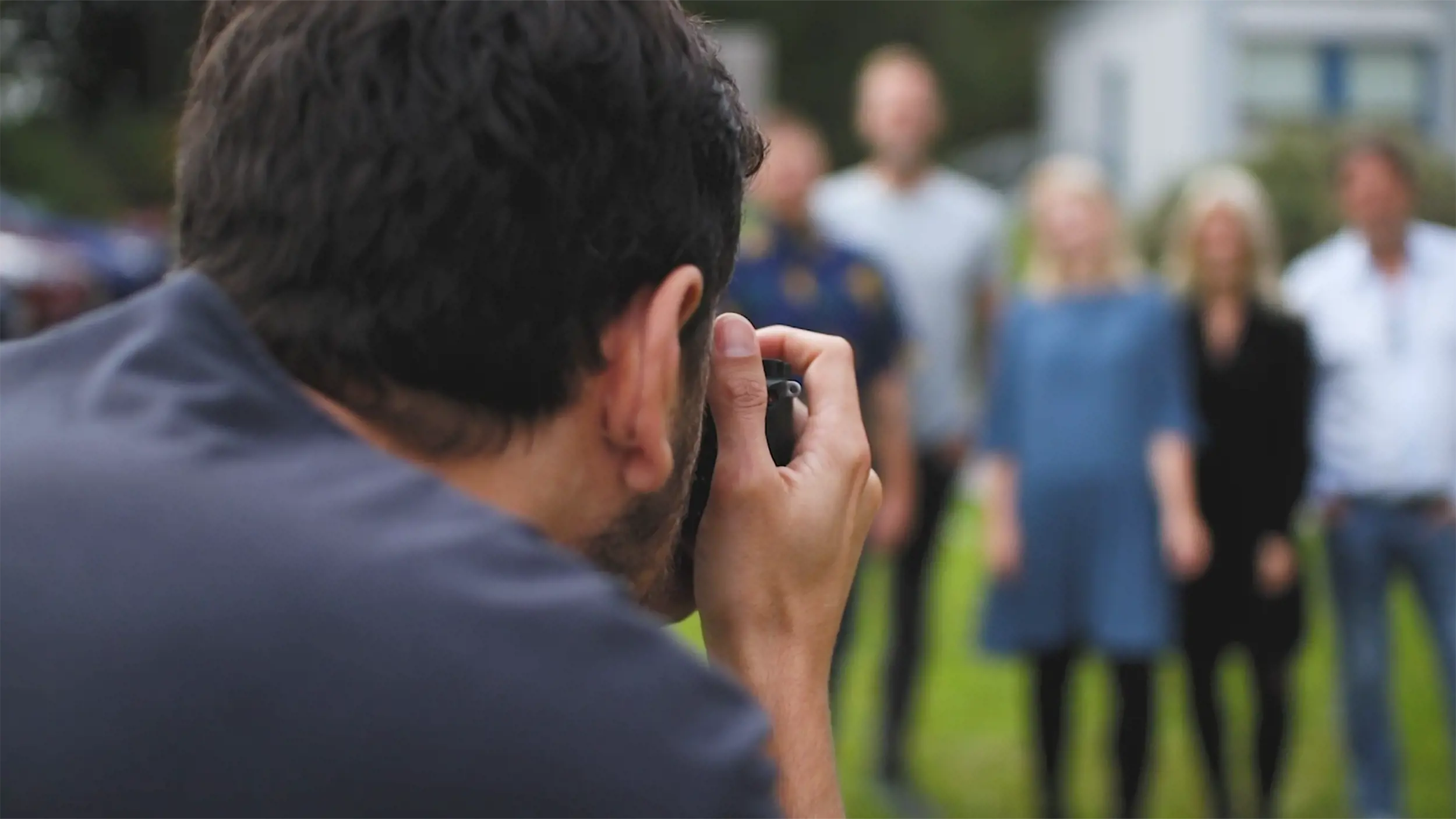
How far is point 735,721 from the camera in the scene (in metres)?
1.07

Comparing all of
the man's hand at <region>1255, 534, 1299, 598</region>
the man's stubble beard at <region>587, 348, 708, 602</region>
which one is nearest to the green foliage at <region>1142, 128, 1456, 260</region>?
the man's hand at <region>1255, 534, 1299, 598</region>

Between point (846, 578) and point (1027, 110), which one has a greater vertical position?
point (846, 578)

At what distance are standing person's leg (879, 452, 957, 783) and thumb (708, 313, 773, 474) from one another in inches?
180

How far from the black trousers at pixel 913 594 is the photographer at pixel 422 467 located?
4547 mm

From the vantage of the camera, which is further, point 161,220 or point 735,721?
point 161,220

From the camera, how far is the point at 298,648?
96 centimetres

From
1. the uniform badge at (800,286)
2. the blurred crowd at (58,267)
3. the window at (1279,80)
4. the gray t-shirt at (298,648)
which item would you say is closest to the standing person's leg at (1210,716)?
the uniform badge at (800,286)

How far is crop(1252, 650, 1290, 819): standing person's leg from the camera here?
18.0ft

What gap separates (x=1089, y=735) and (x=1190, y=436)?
1786mm

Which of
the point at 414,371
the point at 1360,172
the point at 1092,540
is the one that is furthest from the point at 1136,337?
the point at 414,371

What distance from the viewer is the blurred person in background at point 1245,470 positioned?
541 centimetres

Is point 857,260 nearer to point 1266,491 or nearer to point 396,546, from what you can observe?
point 1266,491

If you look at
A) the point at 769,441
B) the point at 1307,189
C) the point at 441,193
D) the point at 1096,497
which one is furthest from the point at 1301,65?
the point at 441,193

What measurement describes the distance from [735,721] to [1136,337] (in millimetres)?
4427
